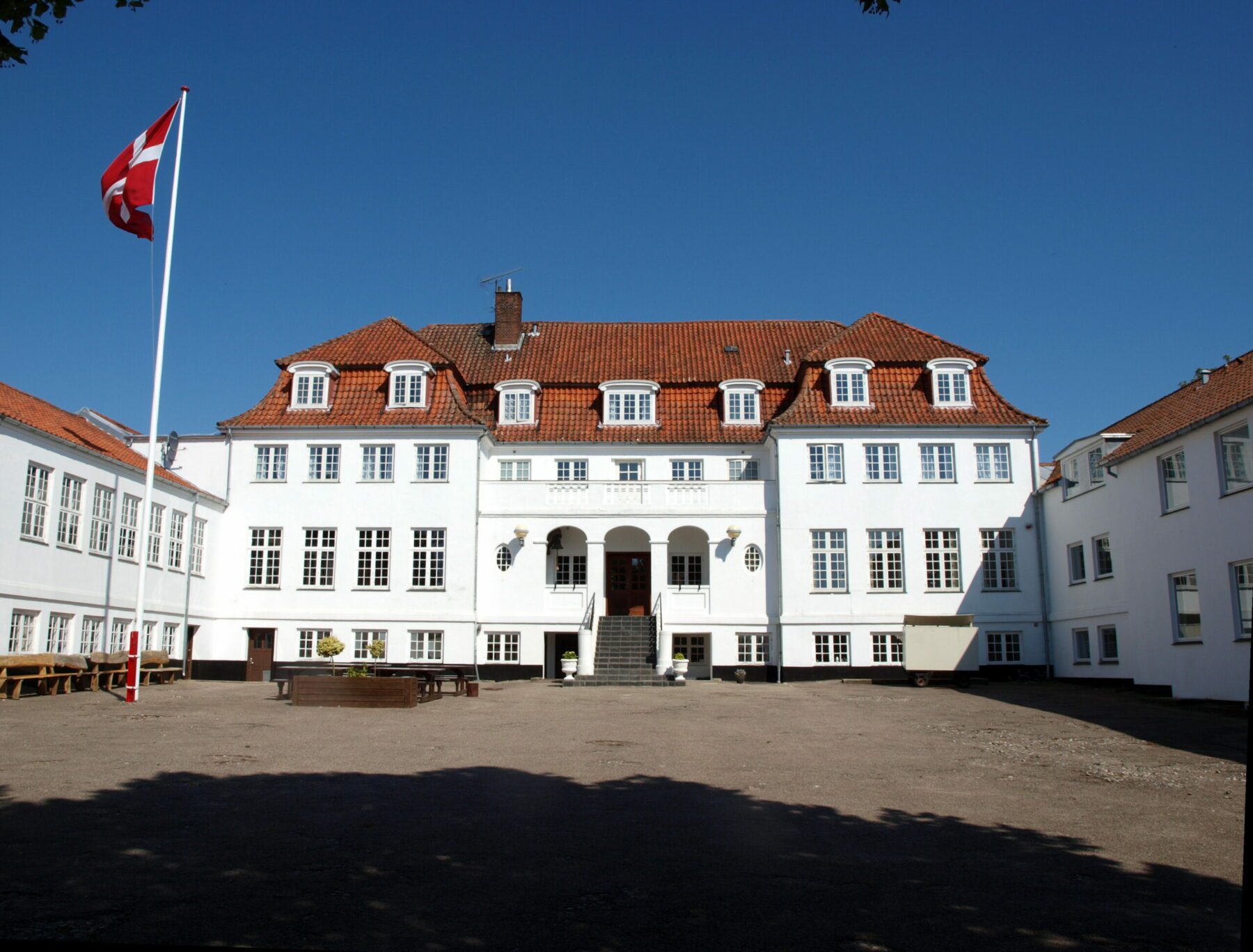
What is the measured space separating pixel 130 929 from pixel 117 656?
2270 centimetres

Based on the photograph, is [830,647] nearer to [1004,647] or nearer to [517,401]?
[1004,647]

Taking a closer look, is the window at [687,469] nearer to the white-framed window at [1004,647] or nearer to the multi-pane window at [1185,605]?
the white-framed window at [1004,647]

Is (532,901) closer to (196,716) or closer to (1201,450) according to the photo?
(196,716)

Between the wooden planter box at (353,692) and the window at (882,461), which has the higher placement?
the window at (882,461)

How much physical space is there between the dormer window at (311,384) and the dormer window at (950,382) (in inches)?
783

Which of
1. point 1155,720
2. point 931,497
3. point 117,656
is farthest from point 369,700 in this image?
point 931,497

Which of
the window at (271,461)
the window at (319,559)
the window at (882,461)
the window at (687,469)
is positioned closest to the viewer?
the window at (882,461)

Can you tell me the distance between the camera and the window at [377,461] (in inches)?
1357

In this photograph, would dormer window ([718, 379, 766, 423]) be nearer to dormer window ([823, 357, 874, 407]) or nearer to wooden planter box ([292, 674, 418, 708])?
dormer window ([823, 357, 874, 407])

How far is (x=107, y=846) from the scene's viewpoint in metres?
8.45

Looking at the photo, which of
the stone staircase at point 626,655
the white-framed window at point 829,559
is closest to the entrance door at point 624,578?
the stone staircase at point 626,655

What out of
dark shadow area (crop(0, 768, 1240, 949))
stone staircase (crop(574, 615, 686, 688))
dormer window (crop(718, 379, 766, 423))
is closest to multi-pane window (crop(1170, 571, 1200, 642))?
stone staircase (crop(574, 615, 686, 688))

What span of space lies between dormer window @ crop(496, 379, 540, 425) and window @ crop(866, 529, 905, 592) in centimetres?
1216

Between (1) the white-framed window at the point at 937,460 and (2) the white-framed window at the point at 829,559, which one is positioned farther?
(1) the white-framed window at the point at 937,460
